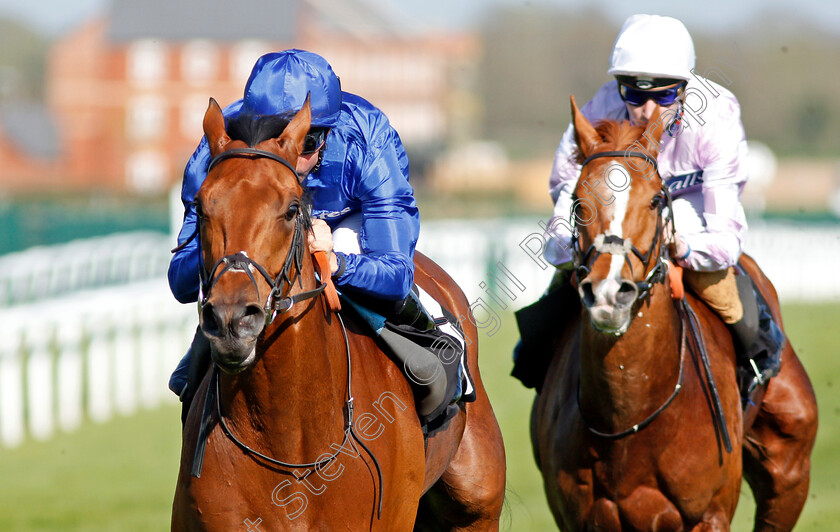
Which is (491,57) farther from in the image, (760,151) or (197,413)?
(197,413)

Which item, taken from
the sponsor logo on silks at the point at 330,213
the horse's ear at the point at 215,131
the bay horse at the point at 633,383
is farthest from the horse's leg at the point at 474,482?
the horse's ear at the point at 215,131

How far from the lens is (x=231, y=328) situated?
8.68ft

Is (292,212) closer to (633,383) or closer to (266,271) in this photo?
(266,271)

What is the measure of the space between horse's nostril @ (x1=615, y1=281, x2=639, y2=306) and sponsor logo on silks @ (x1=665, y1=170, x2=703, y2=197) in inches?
43.0

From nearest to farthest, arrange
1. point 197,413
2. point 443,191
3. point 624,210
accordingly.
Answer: point 197,413 → point 624,210 → point 443,191

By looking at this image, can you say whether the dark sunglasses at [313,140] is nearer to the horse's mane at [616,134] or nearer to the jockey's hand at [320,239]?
the jockey's hand at [320,239]

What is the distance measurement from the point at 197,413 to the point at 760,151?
3470 cm

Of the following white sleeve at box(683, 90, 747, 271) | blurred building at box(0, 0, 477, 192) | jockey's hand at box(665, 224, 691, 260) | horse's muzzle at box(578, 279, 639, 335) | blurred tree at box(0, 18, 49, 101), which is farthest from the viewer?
blurred tree at box(0, 18, 49, 101)

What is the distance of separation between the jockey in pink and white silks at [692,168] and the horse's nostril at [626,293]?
1.74 ft

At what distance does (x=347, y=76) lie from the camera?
2202 inches

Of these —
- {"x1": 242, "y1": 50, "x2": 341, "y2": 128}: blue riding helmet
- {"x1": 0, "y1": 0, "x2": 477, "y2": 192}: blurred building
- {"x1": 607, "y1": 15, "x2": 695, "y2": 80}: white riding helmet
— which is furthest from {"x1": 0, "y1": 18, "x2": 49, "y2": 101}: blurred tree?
{"x1": 242, "y1": 50, "x2": 341, "y2": 128}: blue riding helmet

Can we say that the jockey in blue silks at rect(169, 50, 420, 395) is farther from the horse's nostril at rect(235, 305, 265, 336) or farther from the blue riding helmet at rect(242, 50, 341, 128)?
the horse's nostril at rect(235, 305, 265, 336)

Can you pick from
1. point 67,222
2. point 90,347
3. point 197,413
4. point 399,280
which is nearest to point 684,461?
point 399,280

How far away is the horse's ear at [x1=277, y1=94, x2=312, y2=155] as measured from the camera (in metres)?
3.02
